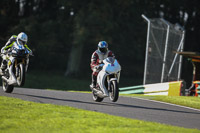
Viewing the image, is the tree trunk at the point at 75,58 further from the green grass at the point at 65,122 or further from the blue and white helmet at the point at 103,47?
the green grass at the point at 65,122

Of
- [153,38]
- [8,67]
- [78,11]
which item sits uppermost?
[78,11]

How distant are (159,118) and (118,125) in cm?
195

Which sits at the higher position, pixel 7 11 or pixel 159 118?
pixel 7 11

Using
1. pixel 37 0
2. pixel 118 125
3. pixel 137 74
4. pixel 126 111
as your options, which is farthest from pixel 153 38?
pixel 137 74

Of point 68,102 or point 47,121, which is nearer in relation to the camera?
point 47,121

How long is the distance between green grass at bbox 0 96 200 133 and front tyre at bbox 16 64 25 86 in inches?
101

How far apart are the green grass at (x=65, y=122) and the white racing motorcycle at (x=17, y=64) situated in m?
2.67

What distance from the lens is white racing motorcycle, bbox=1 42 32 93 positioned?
1410 centimetres

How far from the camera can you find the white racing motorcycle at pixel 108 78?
12.9 m

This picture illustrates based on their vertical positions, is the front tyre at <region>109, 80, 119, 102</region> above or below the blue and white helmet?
below

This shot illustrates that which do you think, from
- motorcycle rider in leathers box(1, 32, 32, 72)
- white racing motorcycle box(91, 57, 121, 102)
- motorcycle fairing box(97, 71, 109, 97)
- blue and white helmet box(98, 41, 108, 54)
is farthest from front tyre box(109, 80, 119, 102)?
motorcycle rider in leathers box(1, 32, 32, 72)

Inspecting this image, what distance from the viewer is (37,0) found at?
4512 cm

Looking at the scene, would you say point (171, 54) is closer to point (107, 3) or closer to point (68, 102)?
point (68, 102)

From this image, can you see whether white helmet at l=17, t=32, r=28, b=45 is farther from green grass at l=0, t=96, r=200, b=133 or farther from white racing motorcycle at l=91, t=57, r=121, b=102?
green grass at l=0, t=96, r=200, b=133
